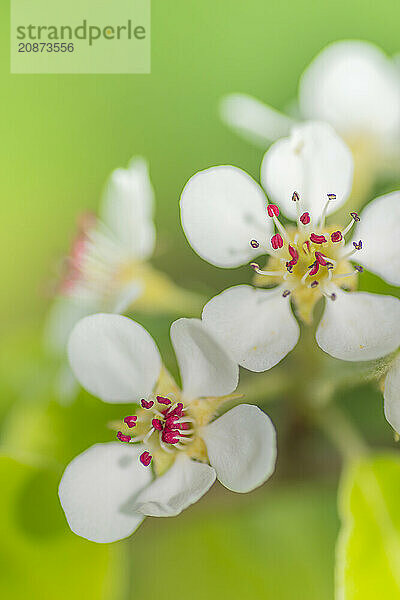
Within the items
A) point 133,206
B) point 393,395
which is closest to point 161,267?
point 133,206

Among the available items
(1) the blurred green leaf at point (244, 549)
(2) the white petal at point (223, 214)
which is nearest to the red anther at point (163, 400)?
(2) the white petal at point (223, 214)

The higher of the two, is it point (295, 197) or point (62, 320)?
point (295, 197)

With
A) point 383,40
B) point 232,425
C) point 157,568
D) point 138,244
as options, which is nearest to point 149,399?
point 232,425

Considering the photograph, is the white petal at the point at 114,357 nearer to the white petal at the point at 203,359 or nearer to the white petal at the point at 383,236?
the white petal at the point at 203,359

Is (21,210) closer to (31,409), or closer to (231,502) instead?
(31,409)

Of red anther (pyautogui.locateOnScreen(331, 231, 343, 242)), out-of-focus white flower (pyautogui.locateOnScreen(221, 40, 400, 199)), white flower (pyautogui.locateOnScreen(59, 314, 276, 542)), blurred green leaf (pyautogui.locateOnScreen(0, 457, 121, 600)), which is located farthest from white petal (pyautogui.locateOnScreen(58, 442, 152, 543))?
out-of-focus white flower (pyautogui.locateOnScreen(221, 40, 400, 199))

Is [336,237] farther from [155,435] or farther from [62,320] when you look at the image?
[62,320]
